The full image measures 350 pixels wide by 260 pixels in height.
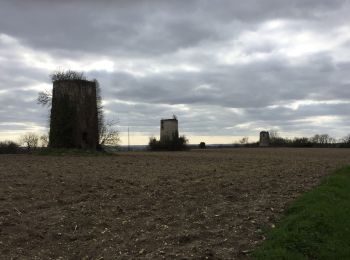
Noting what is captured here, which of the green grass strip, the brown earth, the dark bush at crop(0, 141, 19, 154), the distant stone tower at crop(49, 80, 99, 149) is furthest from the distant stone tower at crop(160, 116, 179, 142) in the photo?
the green grass strip

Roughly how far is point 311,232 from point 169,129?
57925 mm

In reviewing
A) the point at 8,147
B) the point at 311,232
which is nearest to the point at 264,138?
the point at 8,147

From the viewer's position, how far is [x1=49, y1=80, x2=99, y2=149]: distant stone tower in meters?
36.6

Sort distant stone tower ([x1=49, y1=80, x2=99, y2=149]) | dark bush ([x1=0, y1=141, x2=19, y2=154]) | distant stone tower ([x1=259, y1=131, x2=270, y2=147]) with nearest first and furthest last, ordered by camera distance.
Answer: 1. distant stone tower ([x1=49, y1=80, x2=99, y2=149])
2. dark bush ([x1=0, y1=141, x2=19, y2=154])
3. distant stone tower ([x1=259, y1=131, x2=270, y2=147])

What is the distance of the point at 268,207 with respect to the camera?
484 inches

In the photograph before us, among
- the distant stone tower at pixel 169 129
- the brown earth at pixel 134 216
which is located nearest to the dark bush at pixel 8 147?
the distant stone tower at pixel 169 129

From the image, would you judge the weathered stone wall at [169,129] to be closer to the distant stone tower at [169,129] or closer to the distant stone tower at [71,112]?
the distant stone tower at [169,129]

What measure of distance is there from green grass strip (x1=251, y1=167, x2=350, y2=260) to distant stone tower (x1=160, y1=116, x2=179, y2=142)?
53.8 meters

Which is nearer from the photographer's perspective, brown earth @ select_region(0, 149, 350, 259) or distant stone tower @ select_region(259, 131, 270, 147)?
brown earth @ select_region(0, 149, 350, 259)

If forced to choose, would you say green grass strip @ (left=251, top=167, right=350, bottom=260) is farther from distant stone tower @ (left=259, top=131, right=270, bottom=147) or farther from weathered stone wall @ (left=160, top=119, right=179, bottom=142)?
distant stone tower @ (left=259, top=131, right=270, bottom=147)

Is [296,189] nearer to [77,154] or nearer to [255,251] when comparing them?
[255,251]

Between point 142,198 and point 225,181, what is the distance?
4825 millimetres

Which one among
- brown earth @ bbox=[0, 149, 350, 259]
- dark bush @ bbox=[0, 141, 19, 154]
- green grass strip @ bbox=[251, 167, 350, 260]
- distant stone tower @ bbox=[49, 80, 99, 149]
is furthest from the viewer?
dark bush @ bbox=[0, 141, 19, 154]

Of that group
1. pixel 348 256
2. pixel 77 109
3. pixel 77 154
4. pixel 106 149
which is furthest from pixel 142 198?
pixel 106 149
